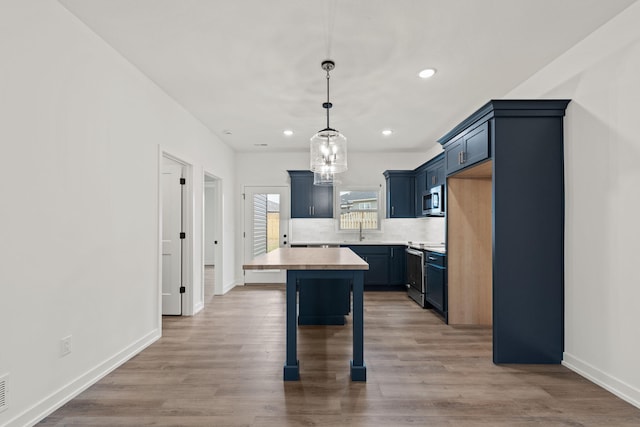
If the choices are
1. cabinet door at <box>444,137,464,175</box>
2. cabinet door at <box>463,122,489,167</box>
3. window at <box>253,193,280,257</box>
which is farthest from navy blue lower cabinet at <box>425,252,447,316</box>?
window at <box>253,193,280,257</box>

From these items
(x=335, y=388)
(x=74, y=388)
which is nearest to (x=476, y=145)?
(x=335, y=388)

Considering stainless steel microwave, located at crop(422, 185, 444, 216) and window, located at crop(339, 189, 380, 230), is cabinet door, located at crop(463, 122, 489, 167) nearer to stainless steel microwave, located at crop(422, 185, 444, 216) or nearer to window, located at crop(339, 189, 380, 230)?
stainless steel microwave, located at crop(422, 185, 444, 216)

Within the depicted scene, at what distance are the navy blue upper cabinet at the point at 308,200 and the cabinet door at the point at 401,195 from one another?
120 centimetres

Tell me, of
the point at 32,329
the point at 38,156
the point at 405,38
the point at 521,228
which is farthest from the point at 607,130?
the point at 32,329

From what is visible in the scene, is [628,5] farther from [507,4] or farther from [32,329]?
[32,329]

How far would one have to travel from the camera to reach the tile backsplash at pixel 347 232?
6.45 metres

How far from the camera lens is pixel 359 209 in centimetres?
649

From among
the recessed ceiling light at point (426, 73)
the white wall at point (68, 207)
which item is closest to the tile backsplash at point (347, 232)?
the white wall at point (68, 207)

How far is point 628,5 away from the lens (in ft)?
7.24

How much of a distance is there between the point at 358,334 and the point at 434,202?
9.78 feet

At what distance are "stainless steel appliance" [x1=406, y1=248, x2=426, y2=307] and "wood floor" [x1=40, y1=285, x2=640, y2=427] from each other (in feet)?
3.67

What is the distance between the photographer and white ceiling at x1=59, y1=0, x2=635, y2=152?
87.4 inches

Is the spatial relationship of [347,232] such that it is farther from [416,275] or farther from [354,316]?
[354,316]

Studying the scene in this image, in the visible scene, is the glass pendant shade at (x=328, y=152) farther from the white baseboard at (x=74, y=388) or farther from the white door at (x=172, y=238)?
the white baseboard at (x=74, y=388)
